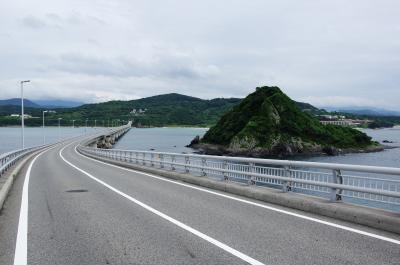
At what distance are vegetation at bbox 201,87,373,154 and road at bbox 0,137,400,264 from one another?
9423 centimetres

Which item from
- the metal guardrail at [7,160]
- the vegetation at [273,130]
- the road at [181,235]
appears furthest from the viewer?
the vegetation at [273,130]

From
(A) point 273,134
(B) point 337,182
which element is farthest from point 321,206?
(A) point 273,134

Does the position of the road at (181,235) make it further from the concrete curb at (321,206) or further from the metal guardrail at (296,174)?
the metal guardrail at (296,174)

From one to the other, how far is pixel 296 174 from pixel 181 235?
7.18m

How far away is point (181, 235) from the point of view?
816cm

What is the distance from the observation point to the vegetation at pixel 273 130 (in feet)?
356

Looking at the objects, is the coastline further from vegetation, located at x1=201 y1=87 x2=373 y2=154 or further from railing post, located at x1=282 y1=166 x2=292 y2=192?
railing post, located at x1=282 y1=166 x2=292 y2=192

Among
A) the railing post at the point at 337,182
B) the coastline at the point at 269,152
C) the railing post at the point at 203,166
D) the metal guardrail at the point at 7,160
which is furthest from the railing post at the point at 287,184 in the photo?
the coastline at the point at 269,152

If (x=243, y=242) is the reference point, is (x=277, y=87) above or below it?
above

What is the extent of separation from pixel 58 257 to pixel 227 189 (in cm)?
887

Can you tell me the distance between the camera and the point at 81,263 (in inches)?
253

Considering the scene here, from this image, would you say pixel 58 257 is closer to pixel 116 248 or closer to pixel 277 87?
pixel 116 248

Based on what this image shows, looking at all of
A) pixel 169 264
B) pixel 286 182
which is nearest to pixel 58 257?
pixel 169 264

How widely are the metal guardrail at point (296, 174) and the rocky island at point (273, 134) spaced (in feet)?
250
